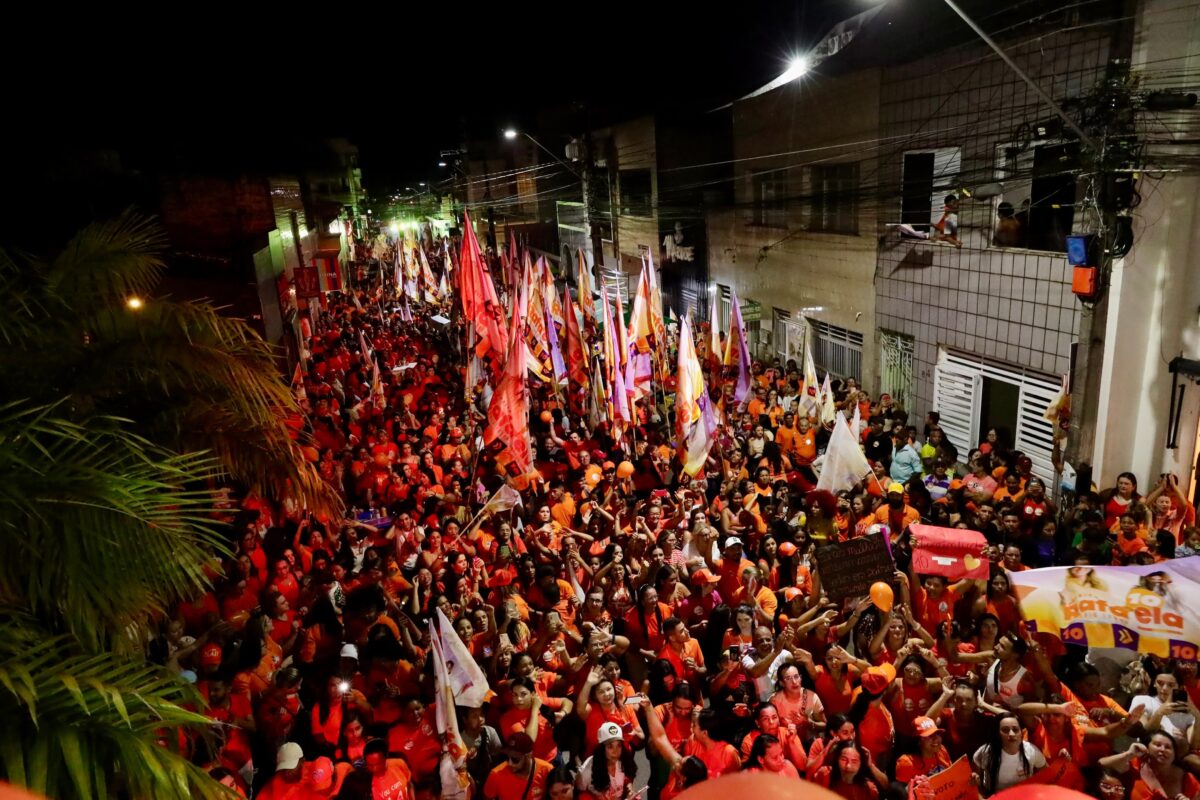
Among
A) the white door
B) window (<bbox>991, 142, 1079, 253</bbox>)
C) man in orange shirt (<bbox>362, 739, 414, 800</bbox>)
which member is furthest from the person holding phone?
the white door

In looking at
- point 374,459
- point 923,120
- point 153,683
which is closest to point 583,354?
point 374,459

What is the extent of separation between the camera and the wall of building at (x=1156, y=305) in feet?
30.4

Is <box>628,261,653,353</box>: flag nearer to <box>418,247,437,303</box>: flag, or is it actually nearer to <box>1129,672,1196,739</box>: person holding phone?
<box>1129,672,1196,739</box>: person holding phone

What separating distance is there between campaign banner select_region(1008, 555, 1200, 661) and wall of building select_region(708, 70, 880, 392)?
1089 cm

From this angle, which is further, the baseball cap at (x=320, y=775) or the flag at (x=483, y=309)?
the flag at (x=483, y=309)

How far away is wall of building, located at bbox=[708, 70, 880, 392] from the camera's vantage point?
16.4 metres

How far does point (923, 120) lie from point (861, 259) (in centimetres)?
311

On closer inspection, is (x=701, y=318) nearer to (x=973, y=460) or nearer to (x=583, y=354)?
(x=583, y=354)

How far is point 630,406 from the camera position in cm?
1249

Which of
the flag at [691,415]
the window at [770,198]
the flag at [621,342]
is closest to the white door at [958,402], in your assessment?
the flag at [691,415]

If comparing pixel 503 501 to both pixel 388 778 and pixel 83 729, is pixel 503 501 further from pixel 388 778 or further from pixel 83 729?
pixel 83 729

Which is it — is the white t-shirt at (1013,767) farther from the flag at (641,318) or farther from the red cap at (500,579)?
the flag at (641,318)

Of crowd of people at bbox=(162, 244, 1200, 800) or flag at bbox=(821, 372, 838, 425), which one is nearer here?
crowd of people at bbox=(162, 244, 1200, 800)

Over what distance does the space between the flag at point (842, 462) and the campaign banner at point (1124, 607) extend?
3126 mm
